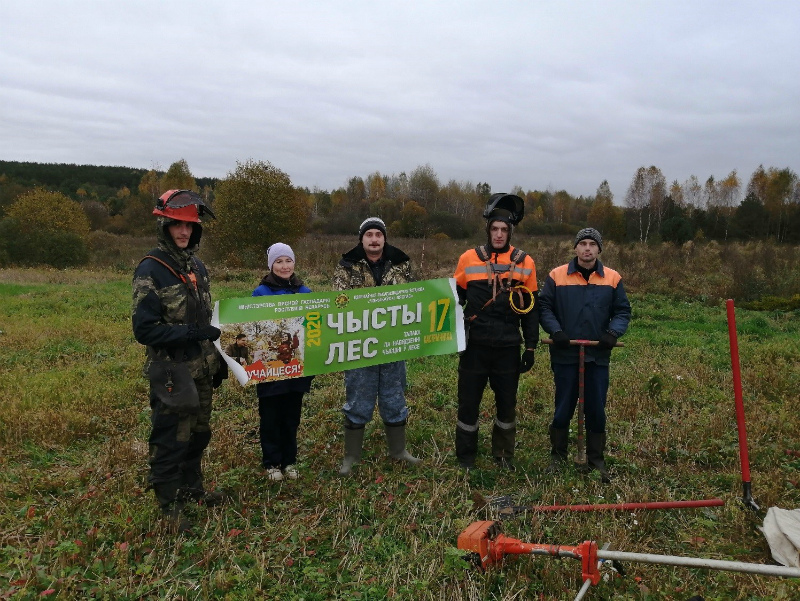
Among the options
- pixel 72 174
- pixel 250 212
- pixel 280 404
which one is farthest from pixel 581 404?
pixel 72 174

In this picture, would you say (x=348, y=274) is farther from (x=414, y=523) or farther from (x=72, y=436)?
(x=72, y=436)

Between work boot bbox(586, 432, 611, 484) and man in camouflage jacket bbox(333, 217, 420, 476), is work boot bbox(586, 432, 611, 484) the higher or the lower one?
the lower one

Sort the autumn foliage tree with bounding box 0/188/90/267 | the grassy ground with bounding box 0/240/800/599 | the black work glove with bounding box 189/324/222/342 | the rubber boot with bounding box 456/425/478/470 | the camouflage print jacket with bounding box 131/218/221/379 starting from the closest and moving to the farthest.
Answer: the grassy ground with bounding box 0/240/800/599 < the camouflage print jacket with bounding box 131/218/221/379 < the black work glove with bounding box 189/324/222/342 < the rubber boot with bounding box 456/425/478/470 < the autumn foliage tree with bounding box 0/188/90/267

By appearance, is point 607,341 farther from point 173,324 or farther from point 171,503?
point 171,503

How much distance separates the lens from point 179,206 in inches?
161

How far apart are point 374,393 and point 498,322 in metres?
1.43

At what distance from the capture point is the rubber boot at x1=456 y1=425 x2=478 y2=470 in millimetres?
5355

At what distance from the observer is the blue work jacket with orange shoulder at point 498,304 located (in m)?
5.13

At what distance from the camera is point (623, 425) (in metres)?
6.45

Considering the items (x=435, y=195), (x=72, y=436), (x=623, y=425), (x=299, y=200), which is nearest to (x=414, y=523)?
(x=623, y=425)

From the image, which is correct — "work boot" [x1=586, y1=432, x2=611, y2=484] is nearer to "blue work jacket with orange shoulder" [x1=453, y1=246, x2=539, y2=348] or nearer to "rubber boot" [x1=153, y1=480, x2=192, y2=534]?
"blue work jacket with orange shoulder" [x1=453, y1=246, x2=539, y2=348]

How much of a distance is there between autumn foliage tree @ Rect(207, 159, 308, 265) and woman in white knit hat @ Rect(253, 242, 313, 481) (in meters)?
28.2

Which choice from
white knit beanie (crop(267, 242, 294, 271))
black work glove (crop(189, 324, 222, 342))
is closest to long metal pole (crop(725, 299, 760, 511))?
white knit beanie (crop(267, 242, 294, 271))

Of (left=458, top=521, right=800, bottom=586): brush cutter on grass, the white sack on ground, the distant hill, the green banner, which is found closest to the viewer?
(left=458, top=521, right=800, bottom=586): brush cutter on grass
